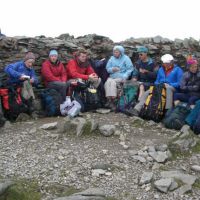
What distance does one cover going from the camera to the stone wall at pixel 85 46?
14.2m

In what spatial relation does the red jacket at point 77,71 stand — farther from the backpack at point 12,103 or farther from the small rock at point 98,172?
the small rock at point 98,172

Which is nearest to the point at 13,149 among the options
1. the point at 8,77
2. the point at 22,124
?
the point at 22,124

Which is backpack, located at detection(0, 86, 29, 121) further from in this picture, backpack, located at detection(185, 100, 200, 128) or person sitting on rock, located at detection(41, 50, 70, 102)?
backpack, located at detection(185, 100, 200, 128)

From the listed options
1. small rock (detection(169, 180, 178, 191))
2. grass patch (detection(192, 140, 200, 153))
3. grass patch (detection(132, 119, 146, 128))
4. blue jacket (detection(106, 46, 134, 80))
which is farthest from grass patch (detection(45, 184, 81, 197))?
blue jacket (detection(106, 46, 134, 80))

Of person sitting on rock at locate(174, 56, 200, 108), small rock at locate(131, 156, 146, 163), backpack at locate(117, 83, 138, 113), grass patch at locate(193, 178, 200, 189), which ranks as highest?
person sitting on rock at locate(174, 56, 200, 108)

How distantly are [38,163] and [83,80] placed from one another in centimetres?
517

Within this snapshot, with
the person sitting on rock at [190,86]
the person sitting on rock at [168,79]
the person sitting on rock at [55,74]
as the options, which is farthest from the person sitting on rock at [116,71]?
the person sitting on rock at [190,86]

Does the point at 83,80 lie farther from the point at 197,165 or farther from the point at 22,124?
the point at 197,165

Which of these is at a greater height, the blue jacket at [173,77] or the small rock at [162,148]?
the blue jacket at [173,77]

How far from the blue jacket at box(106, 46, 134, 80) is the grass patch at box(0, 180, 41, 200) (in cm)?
677

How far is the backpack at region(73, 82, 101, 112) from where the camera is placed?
46.4ft

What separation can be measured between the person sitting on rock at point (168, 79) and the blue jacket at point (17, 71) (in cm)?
333

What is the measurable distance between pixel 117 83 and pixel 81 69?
128 cm

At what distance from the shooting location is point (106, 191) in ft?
27.9
